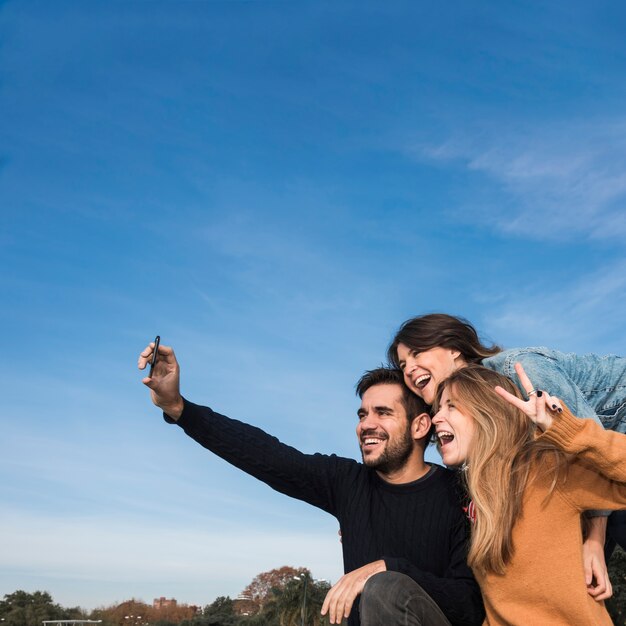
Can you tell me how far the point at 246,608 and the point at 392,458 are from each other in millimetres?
73298

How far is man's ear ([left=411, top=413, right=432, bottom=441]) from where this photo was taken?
18.9 feet

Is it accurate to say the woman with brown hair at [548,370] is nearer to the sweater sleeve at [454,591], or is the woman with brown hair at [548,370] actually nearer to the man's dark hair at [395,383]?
the man's dark hair at [395,383]

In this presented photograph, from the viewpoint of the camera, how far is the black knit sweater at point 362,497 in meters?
5.20

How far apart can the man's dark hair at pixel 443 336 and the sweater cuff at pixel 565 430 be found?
2.10 meters

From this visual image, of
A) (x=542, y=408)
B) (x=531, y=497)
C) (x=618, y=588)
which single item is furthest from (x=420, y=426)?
(x=618, y=588)

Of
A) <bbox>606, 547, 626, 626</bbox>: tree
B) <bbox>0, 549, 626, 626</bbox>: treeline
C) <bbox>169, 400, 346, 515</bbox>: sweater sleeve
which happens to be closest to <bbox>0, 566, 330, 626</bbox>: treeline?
<bbox>0, 549, 626, 626</bbox>: treeline

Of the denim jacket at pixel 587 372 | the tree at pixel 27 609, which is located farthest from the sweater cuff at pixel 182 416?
the tree at pixel 27 609

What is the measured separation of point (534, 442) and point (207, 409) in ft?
8.20

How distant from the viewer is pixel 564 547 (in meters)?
4.12

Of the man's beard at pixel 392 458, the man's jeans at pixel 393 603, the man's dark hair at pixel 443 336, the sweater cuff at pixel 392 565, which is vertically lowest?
the man's jeans at pixel 393 603

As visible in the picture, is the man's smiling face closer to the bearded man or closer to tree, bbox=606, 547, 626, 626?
the bearded man

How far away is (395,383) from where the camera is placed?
19.8 feet

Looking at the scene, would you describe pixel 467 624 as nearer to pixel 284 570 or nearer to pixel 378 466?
pixel 378 466

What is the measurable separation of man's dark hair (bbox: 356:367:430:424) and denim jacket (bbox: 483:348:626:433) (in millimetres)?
863
